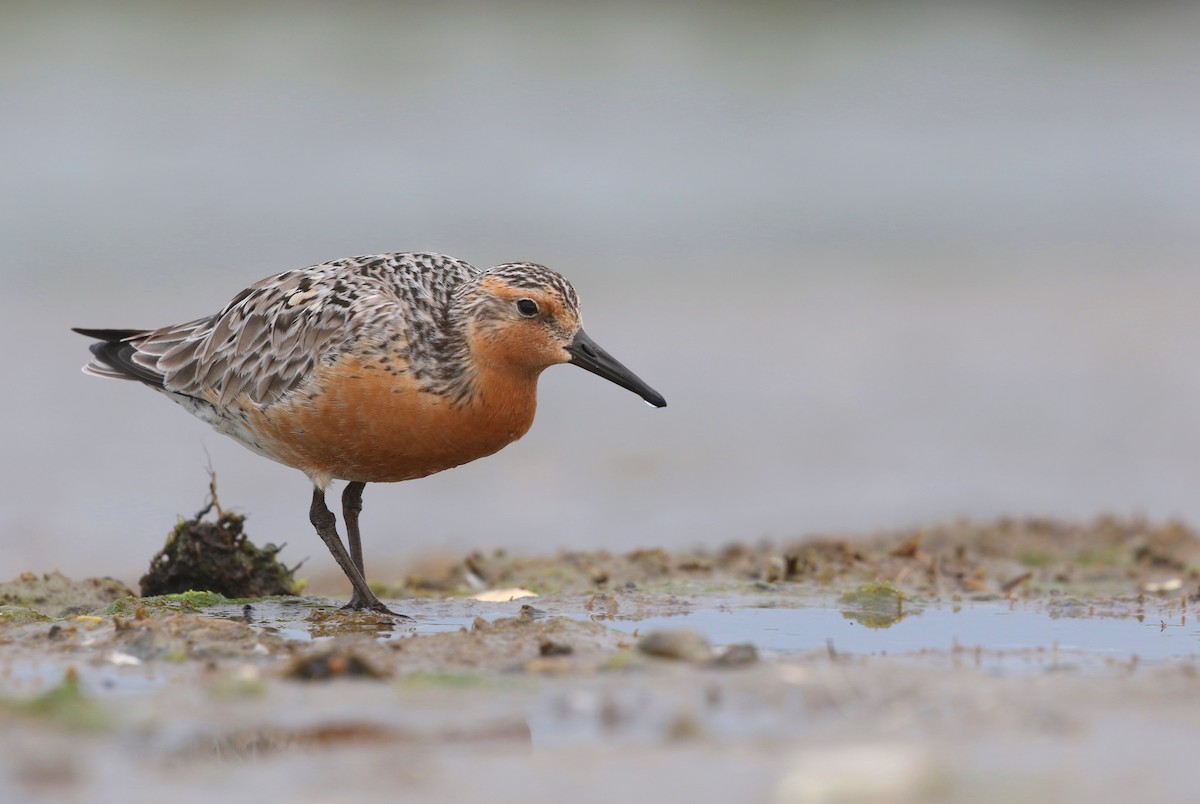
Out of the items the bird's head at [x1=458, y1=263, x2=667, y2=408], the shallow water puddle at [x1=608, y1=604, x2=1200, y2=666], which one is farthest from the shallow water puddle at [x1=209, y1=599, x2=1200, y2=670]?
the bird's head at [x1=458, y1=263, x2=667, y2=408]

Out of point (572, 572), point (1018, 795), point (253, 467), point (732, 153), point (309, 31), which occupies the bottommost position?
point (1018, 795)

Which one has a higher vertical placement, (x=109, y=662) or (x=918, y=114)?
(x=918, y=114)

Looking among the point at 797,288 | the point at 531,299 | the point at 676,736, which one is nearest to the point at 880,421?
the point at 797,288

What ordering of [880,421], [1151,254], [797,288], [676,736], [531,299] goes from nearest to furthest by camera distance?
1. [676,736]
2. [531,299]
3. [880,421]
4. [797,288]
5. [1151,254]

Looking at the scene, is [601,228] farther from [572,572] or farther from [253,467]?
[572,572]

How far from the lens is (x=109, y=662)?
660 centimetres

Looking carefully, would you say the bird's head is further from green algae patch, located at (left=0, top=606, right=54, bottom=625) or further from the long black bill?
green algae patch, located at (left=0, top=606, right=54, bottom=625)

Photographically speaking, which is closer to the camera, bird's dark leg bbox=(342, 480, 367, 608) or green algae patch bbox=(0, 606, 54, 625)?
green algae patch bbox=(0, 606, 54, 625)

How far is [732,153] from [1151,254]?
8947 millimetres

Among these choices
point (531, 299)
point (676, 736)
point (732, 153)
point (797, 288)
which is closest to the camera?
point (676, 736)

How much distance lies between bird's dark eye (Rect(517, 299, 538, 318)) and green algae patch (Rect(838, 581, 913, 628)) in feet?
8.32

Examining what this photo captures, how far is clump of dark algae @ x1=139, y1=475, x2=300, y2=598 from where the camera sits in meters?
9.01

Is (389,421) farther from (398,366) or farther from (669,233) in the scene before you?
(669,233)

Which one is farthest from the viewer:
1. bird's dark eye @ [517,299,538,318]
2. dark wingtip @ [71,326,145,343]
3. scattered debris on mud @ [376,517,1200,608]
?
dark wingtip @ [71,326,145,343]
